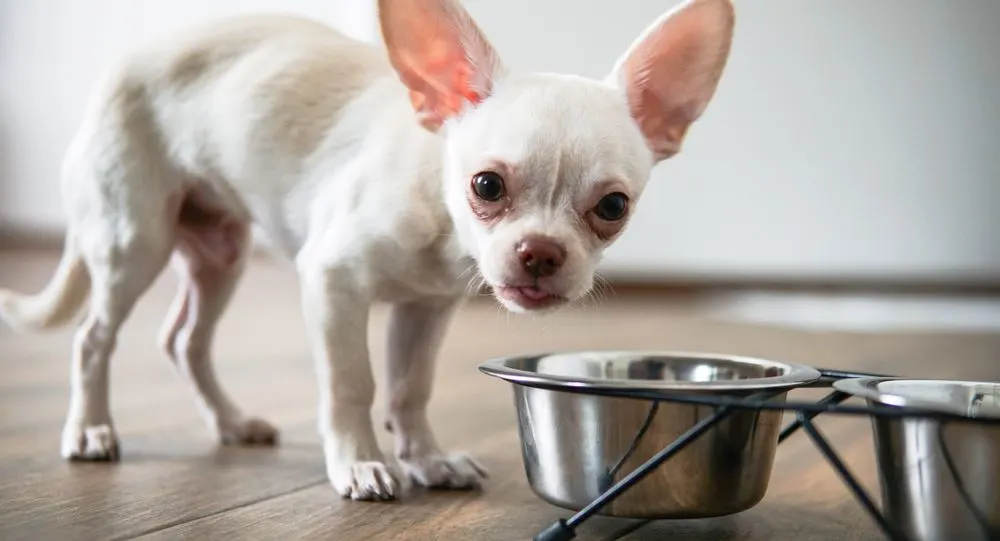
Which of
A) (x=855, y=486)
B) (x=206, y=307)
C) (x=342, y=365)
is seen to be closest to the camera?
(x=855, y=486)

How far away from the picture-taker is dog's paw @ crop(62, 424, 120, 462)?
67.5 inches

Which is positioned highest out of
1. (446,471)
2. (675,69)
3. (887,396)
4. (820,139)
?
(820,139)

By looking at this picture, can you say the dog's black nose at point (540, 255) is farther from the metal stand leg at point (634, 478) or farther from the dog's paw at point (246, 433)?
the dog's paw at point (246, 433)

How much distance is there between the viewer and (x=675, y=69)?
61.4 inches

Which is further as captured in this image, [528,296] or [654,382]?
[528,296]

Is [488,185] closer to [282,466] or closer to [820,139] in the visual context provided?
[282,466]

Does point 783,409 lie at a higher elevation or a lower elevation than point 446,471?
higher

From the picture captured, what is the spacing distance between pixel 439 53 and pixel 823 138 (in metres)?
3.96

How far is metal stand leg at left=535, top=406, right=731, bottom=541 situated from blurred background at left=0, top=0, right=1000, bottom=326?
381 centimetres

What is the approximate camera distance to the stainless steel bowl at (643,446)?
1221mm

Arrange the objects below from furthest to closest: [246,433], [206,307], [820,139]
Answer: [820,139] → [206,307] → [246,433]

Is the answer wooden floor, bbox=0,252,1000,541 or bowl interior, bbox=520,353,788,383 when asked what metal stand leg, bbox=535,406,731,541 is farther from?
bowl interior, bbox=520,353,788,383

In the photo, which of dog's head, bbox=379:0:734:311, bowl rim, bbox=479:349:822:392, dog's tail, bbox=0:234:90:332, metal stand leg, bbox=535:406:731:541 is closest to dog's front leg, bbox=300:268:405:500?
dog's head, bbox=379:0:734:311

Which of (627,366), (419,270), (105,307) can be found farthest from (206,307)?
(627,366)
